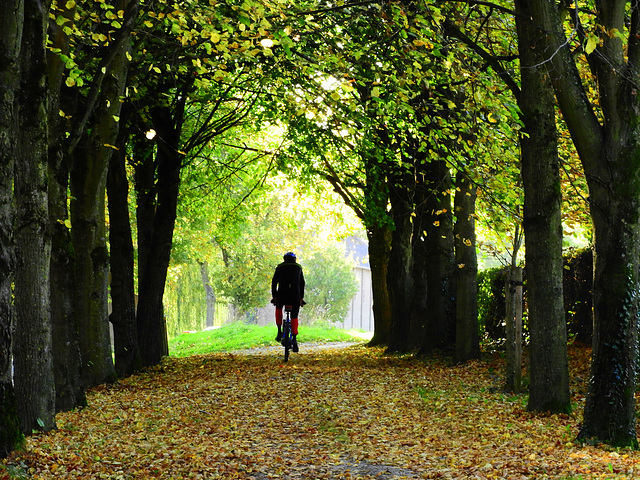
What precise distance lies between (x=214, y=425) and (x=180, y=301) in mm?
24430

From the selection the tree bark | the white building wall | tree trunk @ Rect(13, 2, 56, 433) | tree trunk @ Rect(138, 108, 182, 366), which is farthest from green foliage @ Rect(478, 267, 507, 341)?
the white building wall

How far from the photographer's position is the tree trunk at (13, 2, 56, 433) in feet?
23.5

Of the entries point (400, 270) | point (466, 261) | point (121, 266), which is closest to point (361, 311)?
point (400, 270)

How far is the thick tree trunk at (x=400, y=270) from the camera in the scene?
59.0 ft

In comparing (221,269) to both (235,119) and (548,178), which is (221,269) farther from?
(548,178)

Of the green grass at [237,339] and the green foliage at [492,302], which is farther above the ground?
the green foliage at [492,302]

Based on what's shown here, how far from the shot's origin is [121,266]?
46.2 feet

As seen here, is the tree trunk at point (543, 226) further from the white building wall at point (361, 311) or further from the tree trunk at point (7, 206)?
the white building wall at point (361, 311)

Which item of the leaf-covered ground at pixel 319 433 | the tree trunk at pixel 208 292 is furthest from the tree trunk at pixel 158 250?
the tree trunk at pixel 208 292

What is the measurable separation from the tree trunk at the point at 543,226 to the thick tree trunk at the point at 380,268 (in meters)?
11.8

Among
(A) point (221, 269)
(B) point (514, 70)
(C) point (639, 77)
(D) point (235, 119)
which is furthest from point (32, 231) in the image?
(A) point (221, 269)

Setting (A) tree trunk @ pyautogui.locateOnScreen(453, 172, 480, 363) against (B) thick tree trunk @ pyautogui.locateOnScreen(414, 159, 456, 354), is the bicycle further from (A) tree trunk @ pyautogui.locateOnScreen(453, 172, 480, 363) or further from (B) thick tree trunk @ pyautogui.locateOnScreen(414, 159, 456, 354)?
(A) tree trunk @ pyautogui.locateOnScreen(453, 172, 480, 363)

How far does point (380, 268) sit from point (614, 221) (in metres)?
13.8

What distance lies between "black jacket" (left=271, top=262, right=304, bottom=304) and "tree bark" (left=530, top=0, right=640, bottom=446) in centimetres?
864
